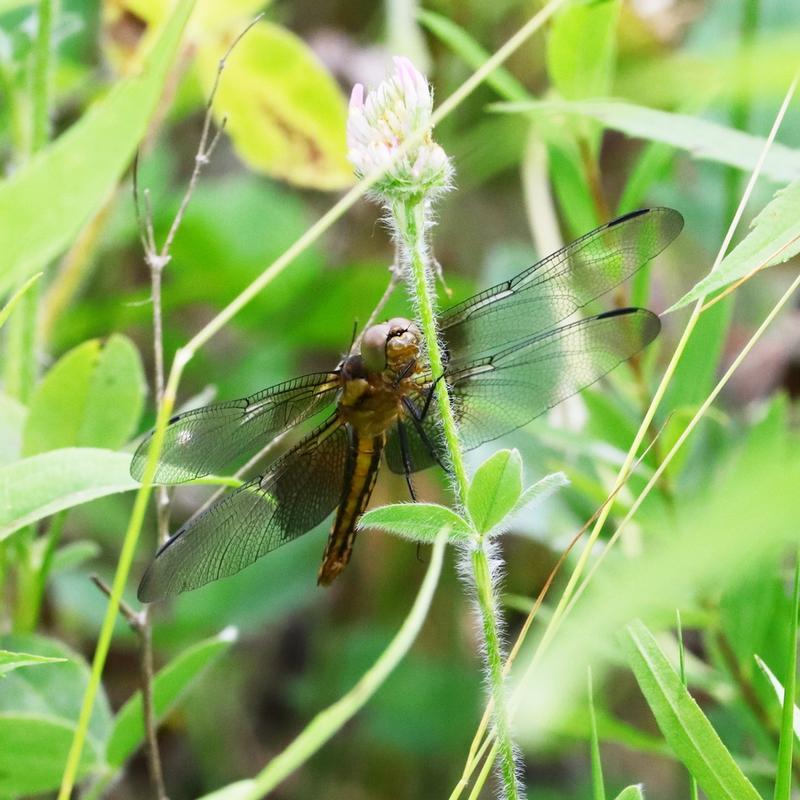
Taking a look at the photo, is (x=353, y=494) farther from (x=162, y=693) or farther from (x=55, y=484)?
(x=55, y=484)

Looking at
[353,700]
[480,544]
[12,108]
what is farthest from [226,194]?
[353,700]

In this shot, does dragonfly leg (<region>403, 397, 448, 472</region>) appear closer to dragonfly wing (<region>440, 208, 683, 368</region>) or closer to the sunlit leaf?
dragonfly wing (<region>440, 208, 683, 368</region>)

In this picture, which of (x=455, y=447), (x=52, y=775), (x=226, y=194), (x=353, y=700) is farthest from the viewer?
(x=226, y=194)

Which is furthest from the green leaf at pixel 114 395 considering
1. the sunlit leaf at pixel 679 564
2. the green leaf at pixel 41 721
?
the sunlit leaf at pixel 679 564

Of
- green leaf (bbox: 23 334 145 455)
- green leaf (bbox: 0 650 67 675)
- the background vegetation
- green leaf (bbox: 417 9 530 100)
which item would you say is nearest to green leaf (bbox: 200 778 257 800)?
the background vegetation

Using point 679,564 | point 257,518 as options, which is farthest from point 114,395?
point 679,564

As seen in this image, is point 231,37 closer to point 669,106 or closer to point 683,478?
point 669,106
